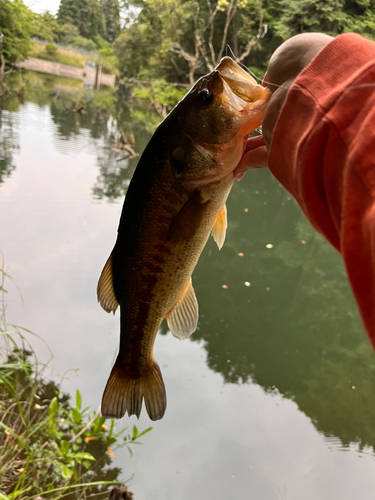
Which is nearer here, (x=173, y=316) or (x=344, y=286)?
(x=173, y=316)

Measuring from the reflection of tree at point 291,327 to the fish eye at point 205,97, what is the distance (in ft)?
10.9

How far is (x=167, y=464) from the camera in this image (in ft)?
9.28

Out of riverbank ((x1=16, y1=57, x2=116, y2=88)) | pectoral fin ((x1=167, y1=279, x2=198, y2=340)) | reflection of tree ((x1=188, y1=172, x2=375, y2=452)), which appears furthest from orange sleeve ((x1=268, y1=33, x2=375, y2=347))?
riverbank ((x1=16, y1=57, x2=116, y2=88))

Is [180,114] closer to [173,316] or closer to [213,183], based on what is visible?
[213,183]

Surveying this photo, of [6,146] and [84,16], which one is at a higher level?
[84,16]

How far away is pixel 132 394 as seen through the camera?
1202mm

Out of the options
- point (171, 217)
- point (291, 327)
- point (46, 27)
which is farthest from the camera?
point (46, 27)

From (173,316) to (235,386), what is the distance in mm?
2778

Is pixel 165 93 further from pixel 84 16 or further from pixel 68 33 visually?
pixel 84 16

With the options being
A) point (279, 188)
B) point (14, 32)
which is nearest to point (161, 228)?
point (279, 188)

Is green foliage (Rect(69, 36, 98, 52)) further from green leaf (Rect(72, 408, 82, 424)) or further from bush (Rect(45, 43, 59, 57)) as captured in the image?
green leaf (Rect(72, 408, 82, 424))

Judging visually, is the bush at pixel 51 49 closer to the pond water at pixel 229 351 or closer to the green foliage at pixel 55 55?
the green foliage at pixel 55 55

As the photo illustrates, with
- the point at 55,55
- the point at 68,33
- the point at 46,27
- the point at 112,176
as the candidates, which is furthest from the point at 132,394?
the point at 68,33

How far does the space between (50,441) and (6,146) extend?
793 cm
